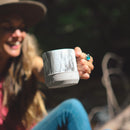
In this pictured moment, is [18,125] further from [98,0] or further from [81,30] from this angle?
[98,0]

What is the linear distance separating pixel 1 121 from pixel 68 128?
43 centimetres

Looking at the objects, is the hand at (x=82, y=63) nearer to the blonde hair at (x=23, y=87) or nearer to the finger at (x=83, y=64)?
the finger at (x=83, y=64)

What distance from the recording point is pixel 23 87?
172 centimetres

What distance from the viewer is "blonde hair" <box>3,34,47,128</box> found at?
1.69 m

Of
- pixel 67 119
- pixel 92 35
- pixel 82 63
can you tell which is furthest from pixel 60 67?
pixel 92 35

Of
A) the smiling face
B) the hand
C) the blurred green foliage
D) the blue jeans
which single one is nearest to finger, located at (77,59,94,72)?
the hand

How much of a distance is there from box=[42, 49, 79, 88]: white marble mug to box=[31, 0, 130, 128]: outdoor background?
2795mm

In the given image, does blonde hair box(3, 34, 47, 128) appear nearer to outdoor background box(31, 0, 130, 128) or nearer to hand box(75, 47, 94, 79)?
Answer: hand box(75, 47, 94, 79)

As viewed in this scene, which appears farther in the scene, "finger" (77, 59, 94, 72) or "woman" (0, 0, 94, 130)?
"woman" (0, 0, 94, 130)

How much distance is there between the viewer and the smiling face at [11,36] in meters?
1.55

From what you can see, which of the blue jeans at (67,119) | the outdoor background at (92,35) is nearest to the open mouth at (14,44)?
the blue jeans at (67,119)

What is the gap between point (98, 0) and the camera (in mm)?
4195

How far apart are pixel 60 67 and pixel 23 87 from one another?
82 cm

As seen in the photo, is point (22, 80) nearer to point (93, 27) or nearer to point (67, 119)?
point (67, 119)
